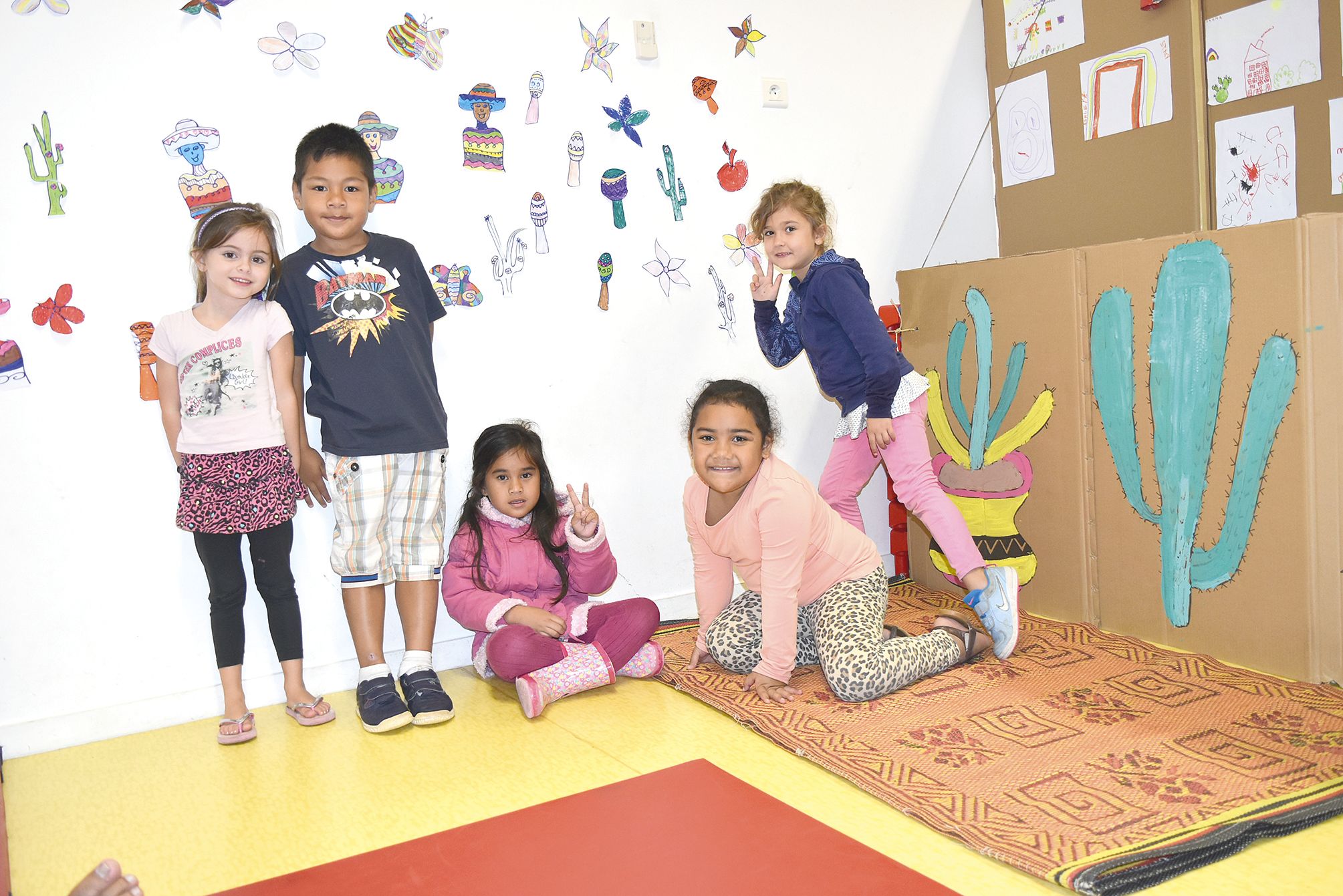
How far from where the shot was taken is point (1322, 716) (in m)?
1.93

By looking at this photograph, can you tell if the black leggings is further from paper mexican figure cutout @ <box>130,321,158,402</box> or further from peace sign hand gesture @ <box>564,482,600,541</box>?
peace sign hand gesture @ <box>564,482,600,541</box>

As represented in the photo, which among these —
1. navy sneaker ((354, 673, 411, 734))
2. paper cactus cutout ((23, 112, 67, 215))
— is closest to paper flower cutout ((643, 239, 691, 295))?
navy sneaker ((354, 673, 411, 734))

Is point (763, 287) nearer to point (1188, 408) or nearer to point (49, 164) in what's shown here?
point (1188, 408)

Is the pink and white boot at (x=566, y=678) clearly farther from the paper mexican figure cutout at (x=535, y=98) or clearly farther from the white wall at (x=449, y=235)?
the paper mexican figure cutout at (x=535, y=98)

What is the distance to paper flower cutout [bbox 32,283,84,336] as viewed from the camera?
2.21 m

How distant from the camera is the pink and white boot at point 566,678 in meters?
2.22

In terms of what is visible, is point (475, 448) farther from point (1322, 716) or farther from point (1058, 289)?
point (1322, 716)

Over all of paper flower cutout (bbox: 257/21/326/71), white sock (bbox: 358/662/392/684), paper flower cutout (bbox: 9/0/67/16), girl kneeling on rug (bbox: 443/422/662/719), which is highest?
paper flower cutout (bbox: 9/0/67/16)

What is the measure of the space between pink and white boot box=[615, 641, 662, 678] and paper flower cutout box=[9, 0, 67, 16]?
6.07ft

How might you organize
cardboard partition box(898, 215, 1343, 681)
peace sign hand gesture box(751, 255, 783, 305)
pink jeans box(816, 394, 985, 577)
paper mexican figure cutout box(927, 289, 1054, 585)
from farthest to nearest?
1. paper mexican figure cutout box(927, 289, 1054, 585)
2. peace sign hand gesture box(751, 255, 783, 305)
3. pink jeans box(816, 394, 985, 577)
4. cardboard partition box(898, 215, 1343, 681)

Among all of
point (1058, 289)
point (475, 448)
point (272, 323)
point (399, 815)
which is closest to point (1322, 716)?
point (1058, 289)

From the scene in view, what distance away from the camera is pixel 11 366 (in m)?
2.20

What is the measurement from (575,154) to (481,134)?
257 millimetres

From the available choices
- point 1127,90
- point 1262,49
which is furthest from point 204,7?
point 1262,49
